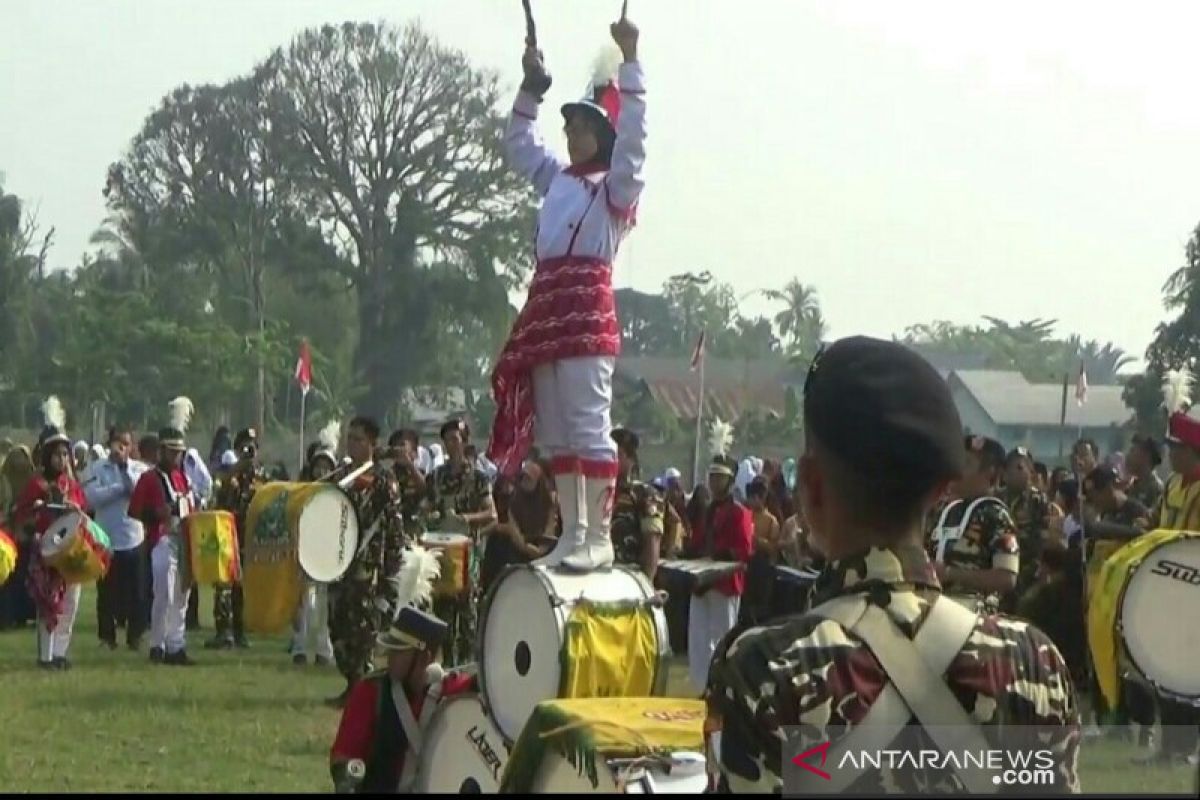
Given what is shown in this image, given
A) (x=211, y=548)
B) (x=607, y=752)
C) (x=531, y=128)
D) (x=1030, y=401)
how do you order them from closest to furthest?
1. (x=607, y=752)
2. (x=531, y=128)
3. (x=211, y=548)
4. (x=1030, y=401)

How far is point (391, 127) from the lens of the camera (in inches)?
1983

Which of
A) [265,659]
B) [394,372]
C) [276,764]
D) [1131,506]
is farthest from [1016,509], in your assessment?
[394,372]

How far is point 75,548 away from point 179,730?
3272 millimetres

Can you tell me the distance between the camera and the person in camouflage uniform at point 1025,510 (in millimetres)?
11969

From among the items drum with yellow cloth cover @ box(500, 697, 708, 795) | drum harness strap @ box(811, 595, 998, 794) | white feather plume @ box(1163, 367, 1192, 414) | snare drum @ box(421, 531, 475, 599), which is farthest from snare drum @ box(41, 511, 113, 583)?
drum harness strap @ box(811, 595, 998, 794)

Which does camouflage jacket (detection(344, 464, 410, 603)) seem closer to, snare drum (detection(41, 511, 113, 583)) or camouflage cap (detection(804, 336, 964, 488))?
snare drum (detection(41, 511, 113, 583))

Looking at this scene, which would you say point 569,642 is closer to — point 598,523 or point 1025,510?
point 598,523

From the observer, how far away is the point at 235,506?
16.1 m

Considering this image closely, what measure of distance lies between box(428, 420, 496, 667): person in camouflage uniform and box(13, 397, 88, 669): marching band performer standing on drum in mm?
3001

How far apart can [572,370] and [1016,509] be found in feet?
17.1

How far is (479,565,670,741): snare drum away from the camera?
721 cm

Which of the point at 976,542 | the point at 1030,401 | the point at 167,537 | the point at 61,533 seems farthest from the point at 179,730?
the point at 1030,401

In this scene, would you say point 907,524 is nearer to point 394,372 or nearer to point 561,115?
point 561,115

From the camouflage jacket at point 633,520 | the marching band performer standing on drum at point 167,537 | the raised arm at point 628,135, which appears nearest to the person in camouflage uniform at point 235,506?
the marching band performer standing on drum at point 167,537
